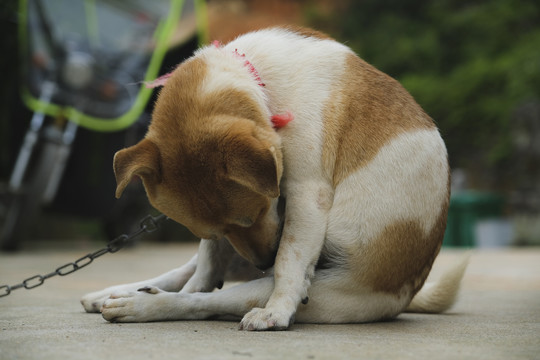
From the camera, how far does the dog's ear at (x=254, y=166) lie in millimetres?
2475

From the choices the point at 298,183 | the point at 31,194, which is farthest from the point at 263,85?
the point at 31,194

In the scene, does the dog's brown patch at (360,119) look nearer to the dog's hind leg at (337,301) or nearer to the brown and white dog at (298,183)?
the brown and white dog at (298,183)

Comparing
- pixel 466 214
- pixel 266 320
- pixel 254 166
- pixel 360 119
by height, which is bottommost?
pixel 466 214

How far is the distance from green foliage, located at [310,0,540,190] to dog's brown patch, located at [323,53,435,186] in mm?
8370

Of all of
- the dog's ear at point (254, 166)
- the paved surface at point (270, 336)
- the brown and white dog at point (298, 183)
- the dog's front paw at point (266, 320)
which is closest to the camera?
the paved surface at point (270, 336)

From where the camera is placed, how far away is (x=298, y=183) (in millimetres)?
2818

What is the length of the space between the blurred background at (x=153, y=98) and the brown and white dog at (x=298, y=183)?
652 millimetres

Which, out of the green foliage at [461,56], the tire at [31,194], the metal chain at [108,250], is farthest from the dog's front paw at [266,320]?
the green foliage at [461,56]

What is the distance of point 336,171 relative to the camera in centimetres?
290

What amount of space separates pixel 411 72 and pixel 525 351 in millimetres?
15826

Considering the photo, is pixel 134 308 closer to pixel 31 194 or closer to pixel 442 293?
pixel 442 293

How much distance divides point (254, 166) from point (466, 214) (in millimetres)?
8751

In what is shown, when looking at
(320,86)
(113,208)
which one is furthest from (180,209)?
(113,208)

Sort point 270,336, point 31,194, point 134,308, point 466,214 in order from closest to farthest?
point 270,336, point 134,308, point 31,194, point 466,214
